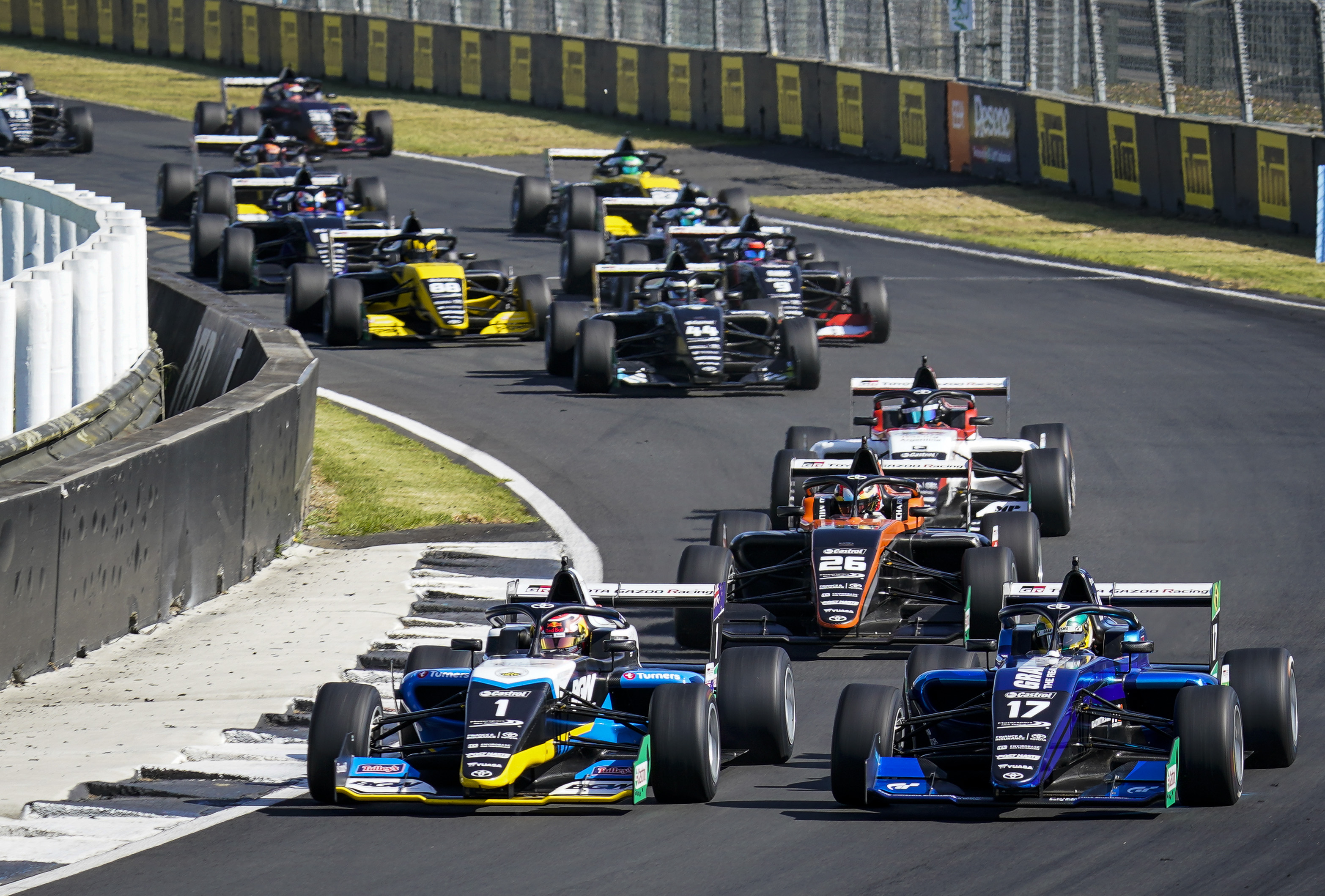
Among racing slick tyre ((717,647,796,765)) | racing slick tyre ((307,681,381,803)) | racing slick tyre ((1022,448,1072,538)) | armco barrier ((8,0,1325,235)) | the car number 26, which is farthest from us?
armco barrier ((8,0,1325,235))

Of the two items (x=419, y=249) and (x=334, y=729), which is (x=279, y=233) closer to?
(x=419, y=249)

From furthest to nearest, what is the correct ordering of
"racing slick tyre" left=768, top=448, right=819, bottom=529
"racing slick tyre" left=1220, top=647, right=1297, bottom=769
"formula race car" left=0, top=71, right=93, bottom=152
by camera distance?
"formula race car" left=0, top=71, right=93, bottom=152 < "racing slick tyre" left=768, top=448, right=819, bottom=529 < "racing slick tyre" left=1220, top=647, right=1297, bottom=769

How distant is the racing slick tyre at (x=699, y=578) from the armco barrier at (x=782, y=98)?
18238 millimetres

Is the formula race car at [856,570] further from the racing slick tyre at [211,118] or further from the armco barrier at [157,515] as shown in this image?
the racing slick tyre at [211,118]

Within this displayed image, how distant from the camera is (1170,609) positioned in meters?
15.1

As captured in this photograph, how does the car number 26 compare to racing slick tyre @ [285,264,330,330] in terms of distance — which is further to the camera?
racing slick tyre @ [285,264,330,330]

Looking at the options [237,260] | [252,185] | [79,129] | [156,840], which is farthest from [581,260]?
[156,840]

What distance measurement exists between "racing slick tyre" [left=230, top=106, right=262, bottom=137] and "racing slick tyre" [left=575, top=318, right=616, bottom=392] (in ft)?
63.8

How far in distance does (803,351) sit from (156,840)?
13.8m

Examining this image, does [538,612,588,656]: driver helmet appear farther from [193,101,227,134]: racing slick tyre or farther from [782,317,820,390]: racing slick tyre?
[193,101,227,134]: racing slick tyre

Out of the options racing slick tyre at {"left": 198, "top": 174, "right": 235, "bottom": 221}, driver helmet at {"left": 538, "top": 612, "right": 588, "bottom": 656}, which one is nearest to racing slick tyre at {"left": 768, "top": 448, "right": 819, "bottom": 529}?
driver helmet at {"left": 538, "top": 612, "right": 588, "bottom": 656}

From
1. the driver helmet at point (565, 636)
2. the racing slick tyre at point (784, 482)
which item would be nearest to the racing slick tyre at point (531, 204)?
the racing slick tyre at point (784, 482)

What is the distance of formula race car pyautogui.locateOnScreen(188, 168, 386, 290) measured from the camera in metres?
28.8

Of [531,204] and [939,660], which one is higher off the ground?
[531,204]
